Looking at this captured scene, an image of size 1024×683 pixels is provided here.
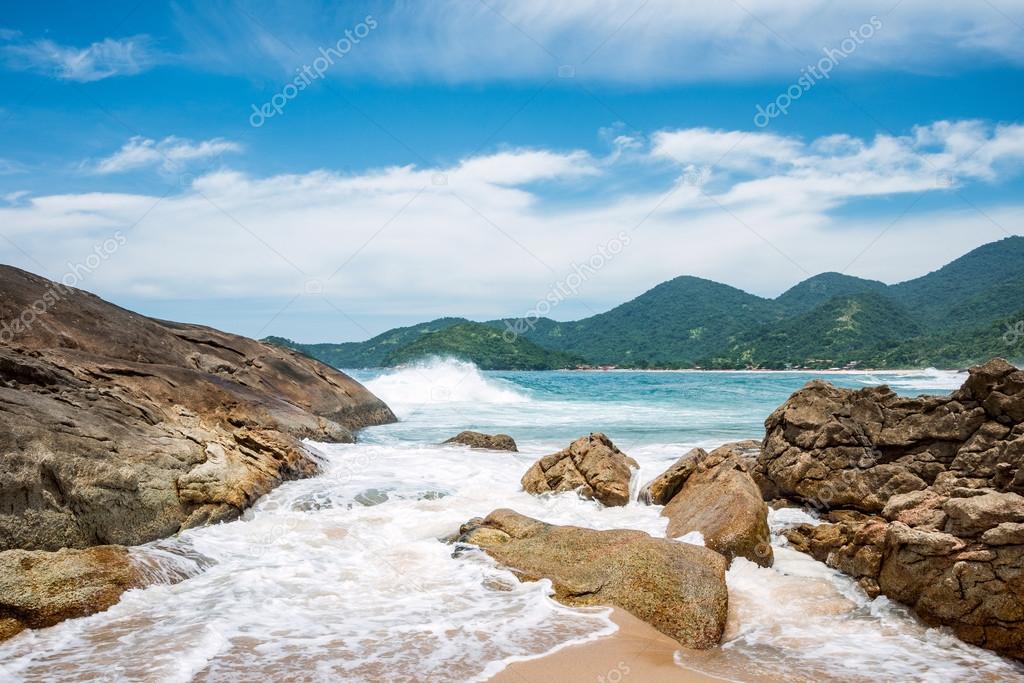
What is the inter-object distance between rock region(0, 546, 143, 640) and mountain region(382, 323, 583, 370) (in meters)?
77.6

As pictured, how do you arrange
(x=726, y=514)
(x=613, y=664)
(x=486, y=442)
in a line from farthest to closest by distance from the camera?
1. (x=486, y=442)
2. (x=726, y=514)
3. (x=613, y=664)

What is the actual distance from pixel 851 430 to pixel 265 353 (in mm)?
15659

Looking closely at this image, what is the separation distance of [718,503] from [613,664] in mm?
3601

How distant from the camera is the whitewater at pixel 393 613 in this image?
4.80 metres

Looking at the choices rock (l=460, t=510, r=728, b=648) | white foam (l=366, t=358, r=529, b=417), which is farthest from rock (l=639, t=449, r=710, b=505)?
white foam (l=366, t=358, r=529, b=417)

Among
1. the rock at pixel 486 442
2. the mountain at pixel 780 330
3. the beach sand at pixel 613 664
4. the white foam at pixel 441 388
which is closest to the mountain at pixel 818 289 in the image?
the mountain at pixel 780 330

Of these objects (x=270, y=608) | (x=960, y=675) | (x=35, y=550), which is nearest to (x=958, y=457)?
(x=960, y=675)

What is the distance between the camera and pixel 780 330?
Result: 402 ft

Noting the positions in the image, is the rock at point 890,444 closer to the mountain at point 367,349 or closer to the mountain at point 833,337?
the mountain at point 833,337

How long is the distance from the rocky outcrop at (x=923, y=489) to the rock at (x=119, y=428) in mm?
7705

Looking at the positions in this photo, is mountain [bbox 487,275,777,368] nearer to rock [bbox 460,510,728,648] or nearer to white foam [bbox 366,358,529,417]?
white foam [bbox 366,358,529,417]

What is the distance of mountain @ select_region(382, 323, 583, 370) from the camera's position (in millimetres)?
92188

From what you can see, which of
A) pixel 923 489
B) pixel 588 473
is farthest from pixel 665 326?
pixel 923 489

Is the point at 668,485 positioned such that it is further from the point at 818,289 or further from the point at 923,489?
the point at 818,289
